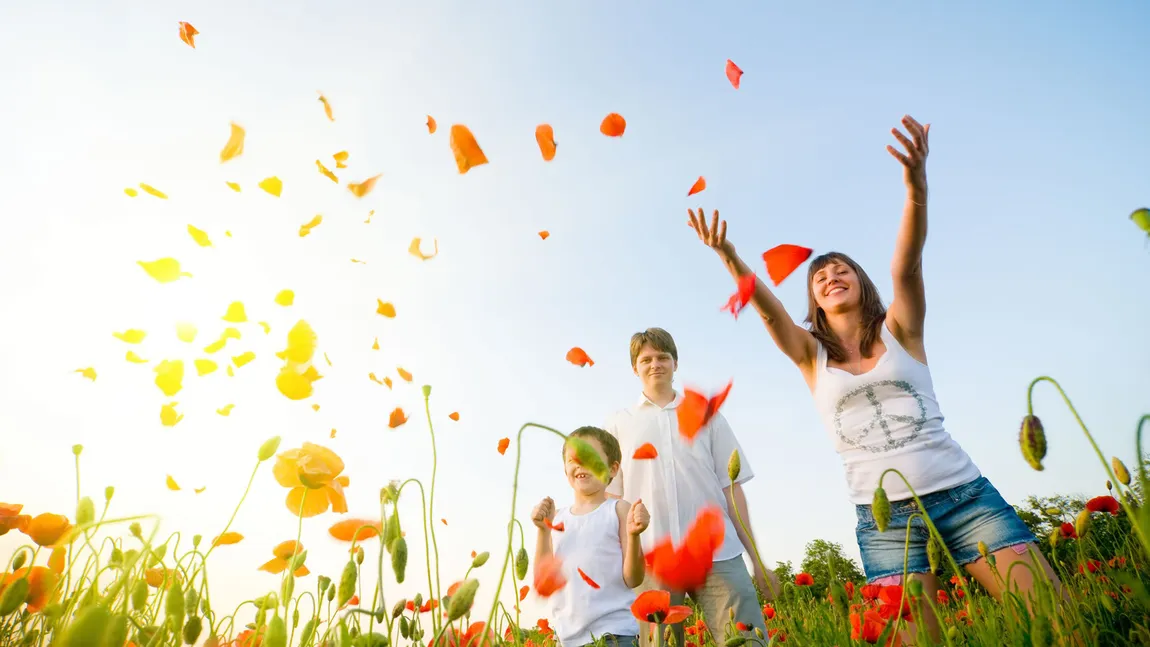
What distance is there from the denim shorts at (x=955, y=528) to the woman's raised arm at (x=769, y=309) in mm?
796

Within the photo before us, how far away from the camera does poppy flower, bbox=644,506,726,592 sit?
368 centimetres

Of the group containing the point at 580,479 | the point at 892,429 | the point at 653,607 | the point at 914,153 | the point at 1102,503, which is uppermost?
the point at 914,153

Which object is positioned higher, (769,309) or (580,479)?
(769,309)

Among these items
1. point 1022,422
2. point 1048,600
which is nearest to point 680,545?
point 1048,600

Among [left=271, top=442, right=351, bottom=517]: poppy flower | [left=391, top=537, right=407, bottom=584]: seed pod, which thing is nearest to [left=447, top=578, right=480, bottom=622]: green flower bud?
[left=391, top=537, right=407, bottom=584]: seed pod

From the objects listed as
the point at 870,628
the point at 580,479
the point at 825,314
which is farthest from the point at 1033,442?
the point at 580,479

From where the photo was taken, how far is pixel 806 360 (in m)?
3.14

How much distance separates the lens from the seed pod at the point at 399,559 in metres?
1.27

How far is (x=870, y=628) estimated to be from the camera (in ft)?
6.23

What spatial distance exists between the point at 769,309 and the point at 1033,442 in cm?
185

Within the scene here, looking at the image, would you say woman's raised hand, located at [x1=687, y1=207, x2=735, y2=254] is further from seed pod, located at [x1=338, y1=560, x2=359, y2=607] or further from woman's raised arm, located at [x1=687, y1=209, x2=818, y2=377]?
seed pod, located at [x1=338, y1=560, x2=359, y2=607]

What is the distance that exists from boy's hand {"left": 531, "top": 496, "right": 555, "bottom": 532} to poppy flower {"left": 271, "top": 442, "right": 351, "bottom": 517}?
1617mm

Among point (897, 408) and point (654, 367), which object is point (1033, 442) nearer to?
point (897, 408)

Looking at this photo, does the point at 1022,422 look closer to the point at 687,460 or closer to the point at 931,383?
the point at 931,383
